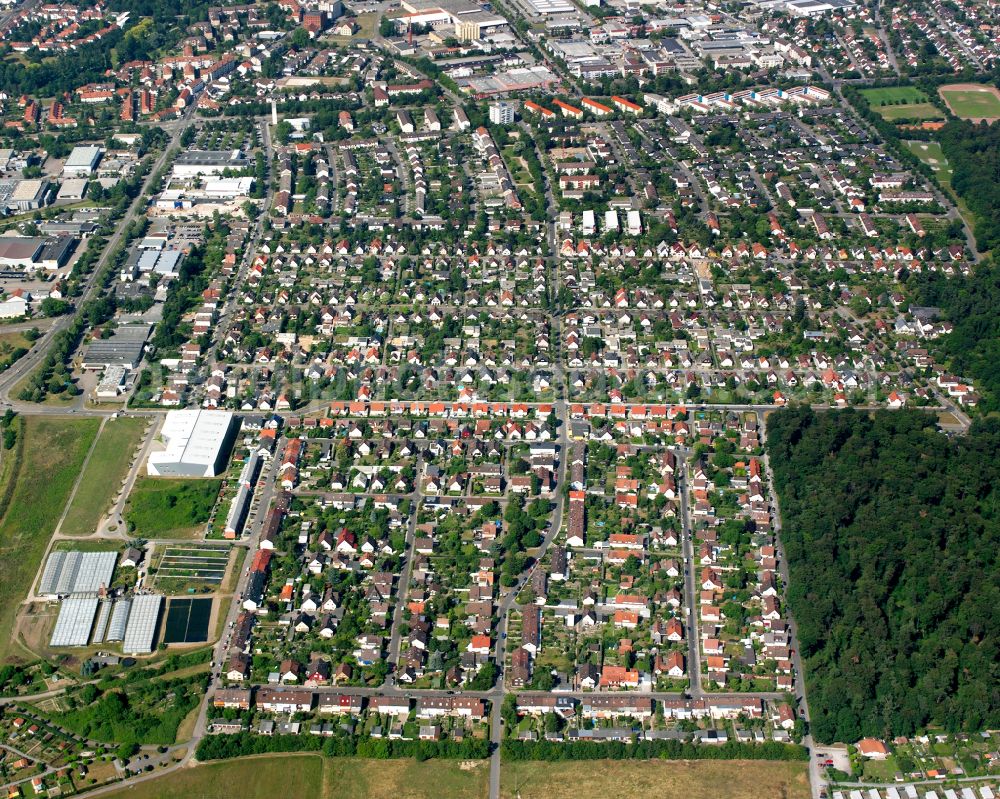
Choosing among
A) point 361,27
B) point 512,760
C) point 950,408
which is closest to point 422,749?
point 512,760

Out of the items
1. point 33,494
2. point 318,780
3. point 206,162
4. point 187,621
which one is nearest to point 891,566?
point 318,780

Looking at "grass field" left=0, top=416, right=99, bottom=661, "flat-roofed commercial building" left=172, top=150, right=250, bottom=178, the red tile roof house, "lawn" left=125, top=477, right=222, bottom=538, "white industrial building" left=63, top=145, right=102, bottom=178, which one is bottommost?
"white industrial building" left=63, top=145, right=102, bottom=178

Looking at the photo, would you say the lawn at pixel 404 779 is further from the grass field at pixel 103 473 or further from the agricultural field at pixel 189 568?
the grass field at pixel 103 473

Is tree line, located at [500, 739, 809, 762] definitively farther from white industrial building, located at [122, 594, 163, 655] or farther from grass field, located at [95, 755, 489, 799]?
white industrial building, located at [122, 594, 163, 655]

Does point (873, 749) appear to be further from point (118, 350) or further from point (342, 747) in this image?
point (118, 350)

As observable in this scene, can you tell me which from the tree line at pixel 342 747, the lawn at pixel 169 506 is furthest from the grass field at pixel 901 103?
the tree line at pixel 342 747

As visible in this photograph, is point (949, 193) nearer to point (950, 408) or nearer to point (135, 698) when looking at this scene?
point (950, 408)

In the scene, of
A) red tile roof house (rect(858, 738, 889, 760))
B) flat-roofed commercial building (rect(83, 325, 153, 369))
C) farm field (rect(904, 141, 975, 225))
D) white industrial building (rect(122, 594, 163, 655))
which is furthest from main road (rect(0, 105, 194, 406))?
farm field (rect(904, 141, 975, 225))

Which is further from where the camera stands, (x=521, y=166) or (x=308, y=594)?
(x=521, y=166)
